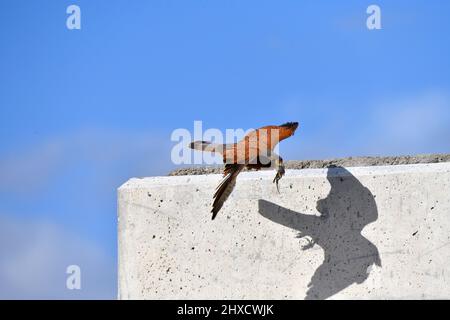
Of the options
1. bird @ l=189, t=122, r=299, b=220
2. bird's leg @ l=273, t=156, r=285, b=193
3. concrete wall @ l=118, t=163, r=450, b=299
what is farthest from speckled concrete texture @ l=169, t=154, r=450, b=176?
bird @ l=189, t=122, r=299, b=220

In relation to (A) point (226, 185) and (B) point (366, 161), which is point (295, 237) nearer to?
(A) point (226, 185)

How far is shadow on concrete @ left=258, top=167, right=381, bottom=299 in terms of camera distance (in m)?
7.00

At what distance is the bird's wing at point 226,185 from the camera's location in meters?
6.43

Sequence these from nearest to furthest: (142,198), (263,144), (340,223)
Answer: (263,144) → (340,223) → (142,198)

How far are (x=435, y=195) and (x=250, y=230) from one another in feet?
4.93

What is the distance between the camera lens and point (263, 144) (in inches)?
260

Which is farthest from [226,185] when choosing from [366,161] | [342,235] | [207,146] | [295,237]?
[366,161]

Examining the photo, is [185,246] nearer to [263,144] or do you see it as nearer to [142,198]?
[142,198]

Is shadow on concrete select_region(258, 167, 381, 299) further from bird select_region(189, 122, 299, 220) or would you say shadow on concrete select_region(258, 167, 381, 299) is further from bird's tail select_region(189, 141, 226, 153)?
bird's tail select_region(189, 141, 226, 153)

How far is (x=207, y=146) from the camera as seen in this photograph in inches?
265

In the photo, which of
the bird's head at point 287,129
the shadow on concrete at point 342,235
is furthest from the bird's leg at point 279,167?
the shadow on concrete at point 342,235

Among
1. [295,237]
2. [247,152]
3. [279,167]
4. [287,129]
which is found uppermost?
[287,129]

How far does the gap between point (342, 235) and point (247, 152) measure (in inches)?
45.3
